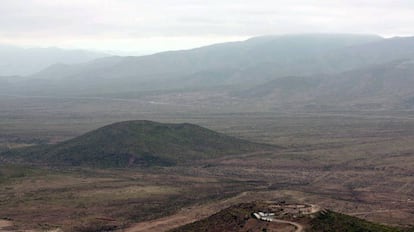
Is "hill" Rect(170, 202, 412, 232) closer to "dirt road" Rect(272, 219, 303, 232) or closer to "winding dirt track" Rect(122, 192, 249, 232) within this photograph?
"dirt road" Rect(272, 219, 303, 232)

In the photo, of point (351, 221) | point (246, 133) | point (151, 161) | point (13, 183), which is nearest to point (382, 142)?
point (246, 133)

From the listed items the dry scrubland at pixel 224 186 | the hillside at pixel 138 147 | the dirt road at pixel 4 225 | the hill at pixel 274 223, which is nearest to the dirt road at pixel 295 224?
the hill at pixel 274 223

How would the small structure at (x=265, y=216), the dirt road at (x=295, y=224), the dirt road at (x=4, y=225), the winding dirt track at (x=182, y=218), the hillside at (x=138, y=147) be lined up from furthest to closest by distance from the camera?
1. the hillside at (x=138, y=147)
2. the dirt road at (x=4, y=225)
3. the winding dirt track at (x=182, y=218)
4. the small structure at (x=265, y=216)
5. the dirt road at (x=295, y=224)

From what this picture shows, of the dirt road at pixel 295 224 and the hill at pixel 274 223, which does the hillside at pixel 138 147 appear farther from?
the dirt road at pixel 295 224

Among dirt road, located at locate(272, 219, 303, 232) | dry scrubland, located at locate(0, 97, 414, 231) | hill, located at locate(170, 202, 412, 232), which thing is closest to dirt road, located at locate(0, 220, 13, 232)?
dry scrubland, located at locate(0, 97, 414, 231)

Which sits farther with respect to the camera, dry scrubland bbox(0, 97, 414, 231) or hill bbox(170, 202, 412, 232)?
dry scrubland bbox(0, 97, 414, 231)

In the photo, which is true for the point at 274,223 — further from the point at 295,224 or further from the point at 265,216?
the point at 265,216
